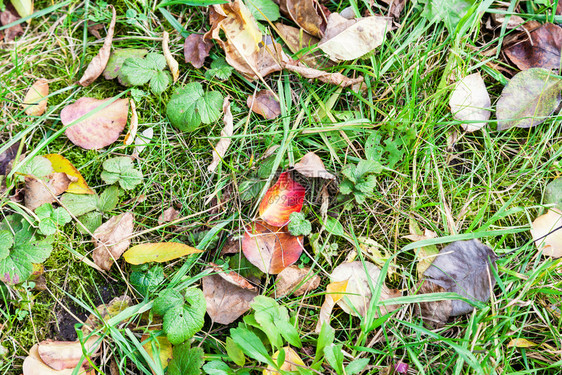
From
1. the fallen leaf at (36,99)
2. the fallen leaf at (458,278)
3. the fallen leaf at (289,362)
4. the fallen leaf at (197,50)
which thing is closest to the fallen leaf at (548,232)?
the fallen leaf at (458,278)

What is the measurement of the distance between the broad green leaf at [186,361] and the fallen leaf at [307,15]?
161 centimetres

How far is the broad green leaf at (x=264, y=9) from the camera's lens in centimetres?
203

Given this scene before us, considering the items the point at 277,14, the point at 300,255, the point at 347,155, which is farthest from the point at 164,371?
the point at 277,14

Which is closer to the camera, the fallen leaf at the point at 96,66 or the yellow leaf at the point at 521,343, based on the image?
the yellow leaf at the point at 521,343

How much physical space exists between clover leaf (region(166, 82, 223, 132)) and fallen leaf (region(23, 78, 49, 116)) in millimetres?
647

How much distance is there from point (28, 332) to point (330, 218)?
4.71 feet

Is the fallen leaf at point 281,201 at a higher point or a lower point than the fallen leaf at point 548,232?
higher

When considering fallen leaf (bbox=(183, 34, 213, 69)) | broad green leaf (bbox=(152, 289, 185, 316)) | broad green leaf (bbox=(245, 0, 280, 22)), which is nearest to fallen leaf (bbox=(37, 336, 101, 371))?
broad green leaf (bbox=(152, 289, 185, 316))

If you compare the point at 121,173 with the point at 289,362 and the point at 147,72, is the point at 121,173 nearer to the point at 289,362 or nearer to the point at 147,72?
the point at 147,72

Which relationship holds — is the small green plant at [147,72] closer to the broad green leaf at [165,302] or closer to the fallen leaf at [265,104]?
the fallen leaf at [265,104]

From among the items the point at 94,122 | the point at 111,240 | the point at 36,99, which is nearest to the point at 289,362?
the point at 111,240

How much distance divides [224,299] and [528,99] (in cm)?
176

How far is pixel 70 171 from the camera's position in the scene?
190 cm

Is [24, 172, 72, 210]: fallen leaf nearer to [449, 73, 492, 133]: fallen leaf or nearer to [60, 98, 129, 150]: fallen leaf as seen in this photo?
[60, 98, 129, 150]: fallen leaf
